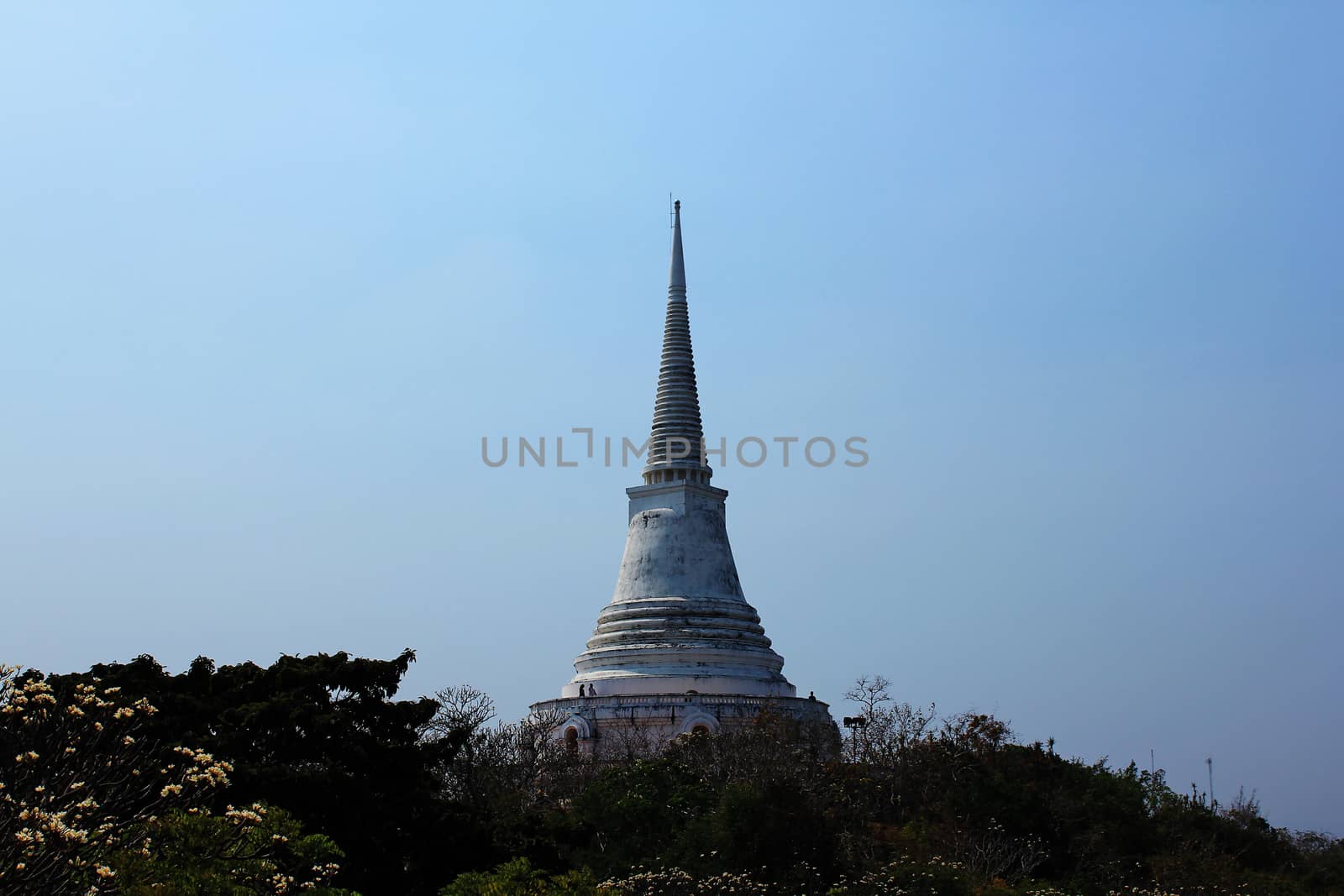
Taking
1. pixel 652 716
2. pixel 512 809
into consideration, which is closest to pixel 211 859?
pixel 512 809

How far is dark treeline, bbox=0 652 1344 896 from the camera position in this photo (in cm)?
1673

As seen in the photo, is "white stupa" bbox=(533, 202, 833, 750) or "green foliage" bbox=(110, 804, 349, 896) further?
"white stupa" bbox=(533, 202, 833, 750)

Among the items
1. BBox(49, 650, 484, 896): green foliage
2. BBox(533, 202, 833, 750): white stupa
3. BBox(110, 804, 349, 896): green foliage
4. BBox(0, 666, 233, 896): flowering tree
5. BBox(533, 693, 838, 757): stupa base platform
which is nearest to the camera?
BBox(0, 666, 233, 896): flowering tree

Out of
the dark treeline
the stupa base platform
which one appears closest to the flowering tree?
the dark treeline

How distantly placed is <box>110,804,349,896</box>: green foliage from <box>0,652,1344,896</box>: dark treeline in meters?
0.03

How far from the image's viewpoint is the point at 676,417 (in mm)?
55438

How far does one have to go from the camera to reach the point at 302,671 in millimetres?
25609

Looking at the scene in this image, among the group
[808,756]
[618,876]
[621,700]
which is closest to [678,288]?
[621,700]

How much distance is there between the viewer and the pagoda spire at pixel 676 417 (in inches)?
2174

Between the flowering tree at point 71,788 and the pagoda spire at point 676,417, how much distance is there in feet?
115

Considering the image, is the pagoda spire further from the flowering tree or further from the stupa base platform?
the flowering tree

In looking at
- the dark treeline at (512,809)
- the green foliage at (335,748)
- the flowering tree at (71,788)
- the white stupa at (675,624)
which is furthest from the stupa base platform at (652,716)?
the flowering tree at (71,788)

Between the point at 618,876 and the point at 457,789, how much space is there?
334 inches

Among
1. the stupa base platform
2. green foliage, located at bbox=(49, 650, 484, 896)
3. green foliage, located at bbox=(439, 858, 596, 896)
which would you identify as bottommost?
green foliage, located at bbox=(439, 858, 596, 896)
